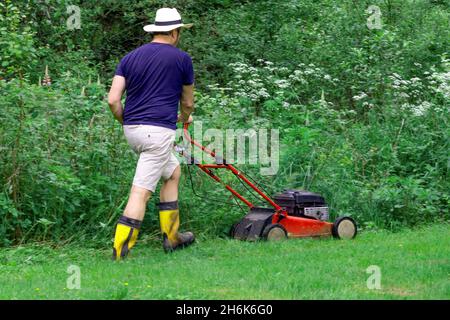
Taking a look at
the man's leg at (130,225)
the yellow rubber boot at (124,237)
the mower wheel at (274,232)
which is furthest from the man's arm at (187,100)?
the mower wheel at (274,232)

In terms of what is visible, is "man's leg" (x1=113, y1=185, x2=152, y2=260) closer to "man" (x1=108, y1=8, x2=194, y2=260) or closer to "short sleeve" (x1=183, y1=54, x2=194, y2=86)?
"man" (x1=108, y1=8, x2=194, y2=260)

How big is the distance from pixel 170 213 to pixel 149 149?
704 mm

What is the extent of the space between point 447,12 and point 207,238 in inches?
372

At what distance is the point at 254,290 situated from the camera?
21.9ft

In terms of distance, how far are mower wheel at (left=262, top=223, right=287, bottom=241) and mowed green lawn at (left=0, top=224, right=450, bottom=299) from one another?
18 cm

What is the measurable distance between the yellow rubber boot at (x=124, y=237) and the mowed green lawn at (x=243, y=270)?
14 cm

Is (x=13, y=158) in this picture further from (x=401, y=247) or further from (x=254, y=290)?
(x=401, y=247)

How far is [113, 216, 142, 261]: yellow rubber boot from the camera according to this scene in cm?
811

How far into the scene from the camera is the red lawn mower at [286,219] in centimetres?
911

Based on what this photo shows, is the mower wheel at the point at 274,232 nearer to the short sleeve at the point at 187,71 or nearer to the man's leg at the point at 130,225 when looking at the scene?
the man's leg at the point at 130,225

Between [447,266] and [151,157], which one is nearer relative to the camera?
[447,266]

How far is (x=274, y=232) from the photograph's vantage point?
9102 mm

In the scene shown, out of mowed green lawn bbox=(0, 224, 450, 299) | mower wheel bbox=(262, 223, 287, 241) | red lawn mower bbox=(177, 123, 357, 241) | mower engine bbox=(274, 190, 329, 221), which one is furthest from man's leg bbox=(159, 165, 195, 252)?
mower engine bbox=(274, 190, 329, 221)

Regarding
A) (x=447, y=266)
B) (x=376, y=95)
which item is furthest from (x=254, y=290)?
(x=376, y=95)
